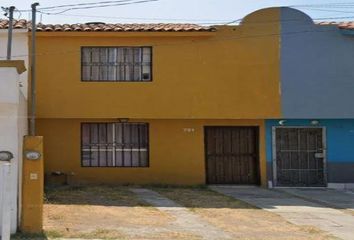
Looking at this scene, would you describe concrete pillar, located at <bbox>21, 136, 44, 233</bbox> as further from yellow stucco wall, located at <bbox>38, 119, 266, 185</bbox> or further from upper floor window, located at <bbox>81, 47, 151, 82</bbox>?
yellow stucco wall, located at <bbox>38, 119, 266, 185</bbox>

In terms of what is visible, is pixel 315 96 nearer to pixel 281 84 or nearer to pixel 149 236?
pixel 281 84

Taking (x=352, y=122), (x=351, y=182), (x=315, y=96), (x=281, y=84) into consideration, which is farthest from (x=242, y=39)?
(x=351, y=182)

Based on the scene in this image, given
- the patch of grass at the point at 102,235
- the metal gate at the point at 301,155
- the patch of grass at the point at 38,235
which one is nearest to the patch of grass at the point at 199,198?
the metal gate at the point at 301,155

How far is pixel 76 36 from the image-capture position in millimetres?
16938

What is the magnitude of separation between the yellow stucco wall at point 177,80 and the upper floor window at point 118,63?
0.26 m

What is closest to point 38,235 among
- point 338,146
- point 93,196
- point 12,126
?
point 12,126

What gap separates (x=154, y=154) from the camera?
696 inches

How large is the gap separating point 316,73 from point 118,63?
634 cm

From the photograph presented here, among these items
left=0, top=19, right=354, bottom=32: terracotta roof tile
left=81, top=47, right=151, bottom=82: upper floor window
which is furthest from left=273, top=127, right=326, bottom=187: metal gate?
left=81, top=47, right=151, bottom=82: upper floor window

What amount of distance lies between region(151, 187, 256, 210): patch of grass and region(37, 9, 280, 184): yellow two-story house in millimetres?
1306

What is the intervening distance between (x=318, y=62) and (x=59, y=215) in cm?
1000

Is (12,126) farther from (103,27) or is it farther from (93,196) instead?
(103,27)

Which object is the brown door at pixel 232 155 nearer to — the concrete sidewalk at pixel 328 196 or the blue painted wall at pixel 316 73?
the concrete sidewalk at pixel 328 196

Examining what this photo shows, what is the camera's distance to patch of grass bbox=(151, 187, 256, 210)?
1320 cm
